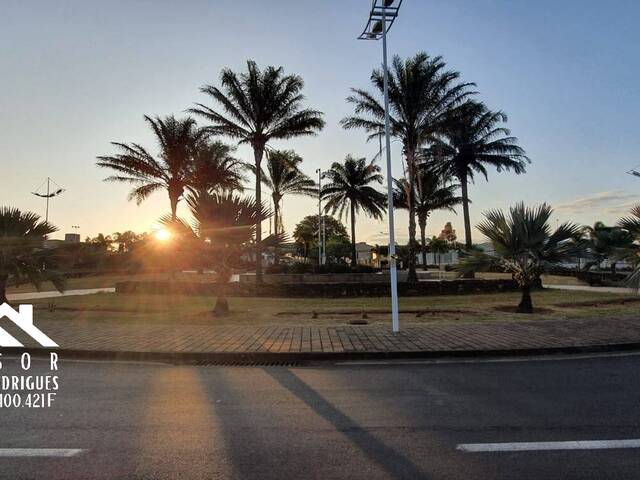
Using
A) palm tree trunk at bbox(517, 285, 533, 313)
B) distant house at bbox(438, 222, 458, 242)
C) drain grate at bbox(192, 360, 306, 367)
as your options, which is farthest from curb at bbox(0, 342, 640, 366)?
distant house at bbox(438, 222, 458, 242)

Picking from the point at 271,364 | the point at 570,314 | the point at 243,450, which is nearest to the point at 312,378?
the point at 271,364

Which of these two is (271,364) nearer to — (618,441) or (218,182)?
(618,441)

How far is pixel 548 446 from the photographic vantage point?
3977mm

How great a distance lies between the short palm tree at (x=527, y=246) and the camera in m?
14.0

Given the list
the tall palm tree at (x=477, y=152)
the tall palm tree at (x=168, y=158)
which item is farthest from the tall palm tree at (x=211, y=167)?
the tall palm tree at (x=477, y=152)

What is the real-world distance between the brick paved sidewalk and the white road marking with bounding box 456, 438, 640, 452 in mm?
3877

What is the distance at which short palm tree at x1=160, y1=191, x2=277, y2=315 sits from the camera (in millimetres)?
13570

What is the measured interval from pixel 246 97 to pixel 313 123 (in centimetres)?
423

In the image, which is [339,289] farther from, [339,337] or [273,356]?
[273,356]

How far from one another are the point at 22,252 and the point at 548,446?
15.0 metres

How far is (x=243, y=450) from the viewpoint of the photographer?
394 centimetres

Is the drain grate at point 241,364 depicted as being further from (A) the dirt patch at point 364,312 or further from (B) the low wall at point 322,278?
(B) the low wall at point 322,278

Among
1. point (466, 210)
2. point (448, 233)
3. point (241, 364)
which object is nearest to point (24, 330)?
point (241, 364)

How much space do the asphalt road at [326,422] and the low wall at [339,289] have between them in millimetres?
15264
